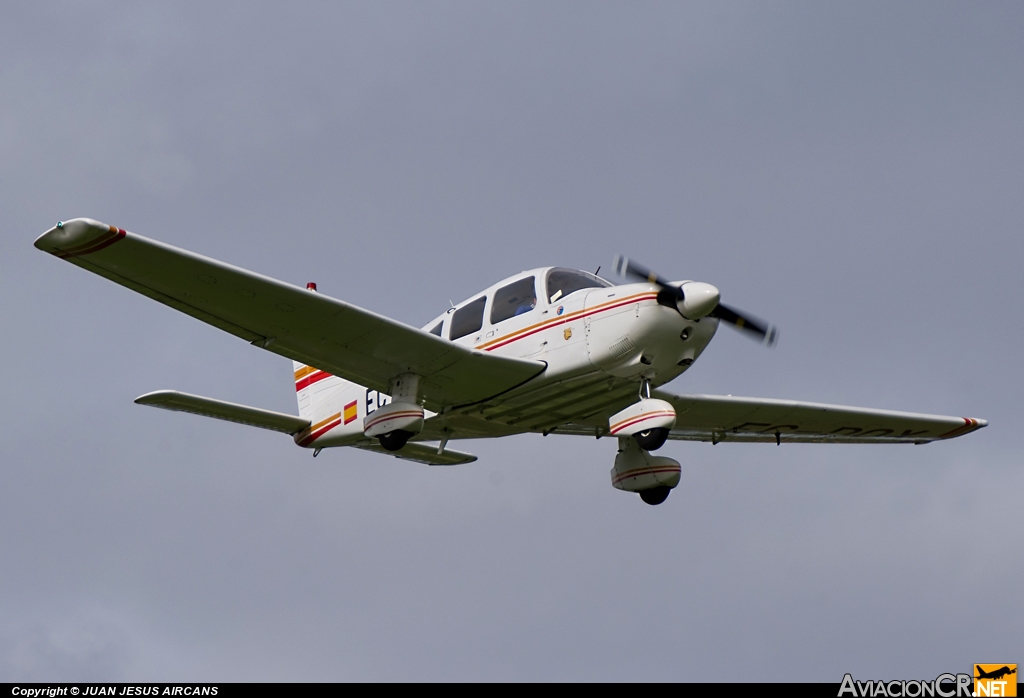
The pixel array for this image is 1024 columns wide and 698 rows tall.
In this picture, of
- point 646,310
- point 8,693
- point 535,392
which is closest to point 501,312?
point 535,392

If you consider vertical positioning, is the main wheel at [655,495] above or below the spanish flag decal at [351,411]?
below

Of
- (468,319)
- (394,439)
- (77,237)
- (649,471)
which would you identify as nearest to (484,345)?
(468,319)

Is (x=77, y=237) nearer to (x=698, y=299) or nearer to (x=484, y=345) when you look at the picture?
(x=484, y=345)

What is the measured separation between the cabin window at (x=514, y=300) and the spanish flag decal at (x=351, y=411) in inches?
150

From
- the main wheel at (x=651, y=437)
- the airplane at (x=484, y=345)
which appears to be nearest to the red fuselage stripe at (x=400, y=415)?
the airplane at (x=484, y=345)

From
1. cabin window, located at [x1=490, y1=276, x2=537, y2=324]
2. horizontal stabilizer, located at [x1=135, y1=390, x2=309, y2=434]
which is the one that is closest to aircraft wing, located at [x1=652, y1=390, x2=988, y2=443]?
cabin window, located at [x1=490, y1=276, x2=537, y2=324]

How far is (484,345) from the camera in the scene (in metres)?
18.9

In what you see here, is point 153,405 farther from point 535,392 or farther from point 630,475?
point 630,475

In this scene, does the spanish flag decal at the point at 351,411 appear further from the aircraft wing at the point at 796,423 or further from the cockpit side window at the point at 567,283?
the aircraft wing at the point at 796,423

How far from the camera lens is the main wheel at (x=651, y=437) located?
57.4ft

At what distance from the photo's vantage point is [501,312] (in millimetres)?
18969

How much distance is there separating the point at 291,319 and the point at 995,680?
11462 millimetres

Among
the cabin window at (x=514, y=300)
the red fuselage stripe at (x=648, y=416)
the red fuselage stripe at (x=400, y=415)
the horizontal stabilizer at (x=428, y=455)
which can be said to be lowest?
the red fuselage stripe at (x=648, y=416)

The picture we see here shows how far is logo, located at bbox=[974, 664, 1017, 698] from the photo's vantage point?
16.2m
